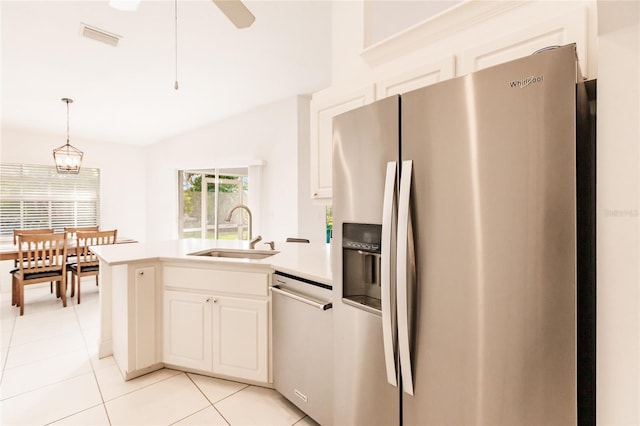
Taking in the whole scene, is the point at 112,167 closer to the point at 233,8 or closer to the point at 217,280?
the point at 217,280

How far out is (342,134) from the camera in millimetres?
→ 1331

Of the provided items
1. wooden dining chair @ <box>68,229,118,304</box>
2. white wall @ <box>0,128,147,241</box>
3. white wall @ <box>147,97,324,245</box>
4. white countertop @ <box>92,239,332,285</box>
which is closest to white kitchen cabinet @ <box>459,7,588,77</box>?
white countertop @ <box>92,239,332,285</box>

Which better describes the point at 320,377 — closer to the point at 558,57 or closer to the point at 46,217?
the point at 558,57

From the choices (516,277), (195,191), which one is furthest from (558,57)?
(195,191)

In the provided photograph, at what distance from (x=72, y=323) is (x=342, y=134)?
12.1ft

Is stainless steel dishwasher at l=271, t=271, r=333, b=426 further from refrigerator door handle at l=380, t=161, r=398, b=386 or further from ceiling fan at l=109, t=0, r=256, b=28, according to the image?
ceiling fan at l=109, t=0, r=256, b=28

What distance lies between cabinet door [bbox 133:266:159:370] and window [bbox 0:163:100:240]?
4.89 metres

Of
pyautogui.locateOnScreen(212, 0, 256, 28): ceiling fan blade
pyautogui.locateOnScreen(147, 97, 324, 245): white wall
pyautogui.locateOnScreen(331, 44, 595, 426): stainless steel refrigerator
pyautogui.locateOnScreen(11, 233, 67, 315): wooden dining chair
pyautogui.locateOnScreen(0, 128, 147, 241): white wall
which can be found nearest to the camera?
pyautogui.locateOnScreen(331, 44, 595, 426): stainless steel refrigerator

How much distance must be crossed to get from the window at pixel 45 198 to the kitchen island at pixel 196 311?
177 inches

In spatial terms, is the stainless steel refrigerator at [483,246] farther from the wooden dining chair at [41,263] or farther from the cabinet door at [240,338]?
the wooden dining chair at [41,263]

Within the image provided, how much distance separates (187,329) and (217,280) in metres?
0.46

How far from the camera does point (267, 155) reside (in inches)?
185

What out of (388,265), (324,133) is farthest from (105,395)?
(324,133)

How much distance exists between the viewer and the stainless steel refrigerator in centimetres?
79
